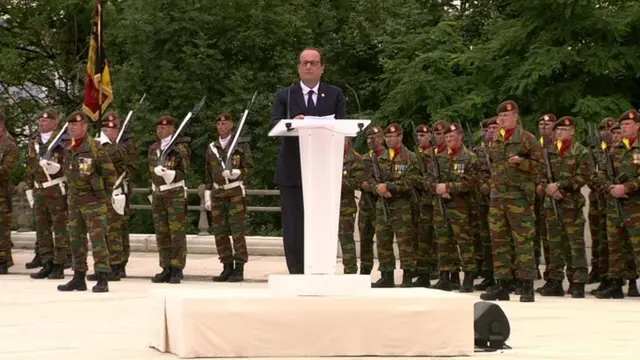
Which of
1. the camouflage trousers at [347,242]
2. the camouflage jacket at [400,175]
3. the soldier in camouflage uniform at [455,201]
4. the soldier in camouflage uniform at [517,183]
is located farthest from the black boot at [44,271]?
the soldier in camouflage uniform at [517,183]

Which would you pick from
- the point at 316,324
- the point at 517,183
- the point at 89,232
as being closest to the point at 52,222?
the point at 89,232

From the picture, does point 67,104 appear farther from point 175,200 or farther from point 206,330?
point 206,330

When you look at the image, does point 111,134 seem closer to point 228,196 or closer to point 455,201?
point 228,196

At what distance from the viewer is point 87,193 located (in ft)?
53.1

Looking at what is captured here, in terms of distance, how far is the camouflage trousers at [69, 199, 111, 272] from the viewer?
16234mm

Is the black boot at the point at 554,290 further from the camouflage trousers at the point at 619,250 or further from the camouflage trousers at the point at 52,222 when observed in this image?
the camouflage trousers at the point at 52,222

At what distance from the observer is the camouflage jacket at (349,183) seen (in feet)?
61.8

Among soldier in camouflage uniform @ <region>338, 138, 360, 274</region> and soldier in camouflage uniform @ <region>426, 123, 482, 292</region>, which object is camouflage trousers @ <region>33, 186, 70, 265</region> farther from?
soldier in camouflage uniform @ <region>426, 123, 482, 292</region>

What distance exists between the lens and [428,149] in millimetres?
18297

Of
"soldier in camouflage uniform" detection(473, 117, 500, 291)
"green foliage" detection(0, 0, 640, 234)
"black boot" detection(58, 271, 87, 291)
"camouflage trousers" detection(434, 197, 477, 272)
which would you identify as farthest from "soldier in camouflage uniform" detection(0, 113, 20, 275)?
"green foliage" detection(0, 0, 640, 234)

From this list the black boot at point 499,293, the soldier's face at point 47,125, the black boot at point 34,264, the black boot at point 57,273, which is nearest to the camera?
the black boot at point 499,293

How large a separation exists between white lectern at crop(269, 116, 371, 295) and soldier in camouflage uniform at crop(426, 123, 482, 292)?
23.0ft

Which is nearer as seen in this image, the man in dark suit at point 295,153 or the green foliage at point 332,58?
the man in dark suit at point 295,153

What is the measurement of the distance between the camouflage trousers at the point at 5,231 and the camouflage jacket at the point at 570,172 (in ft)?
25.2
